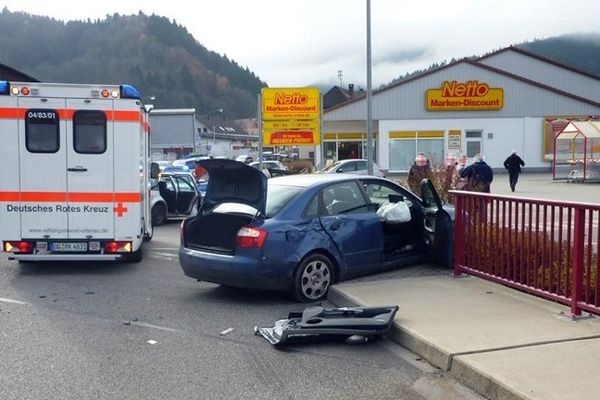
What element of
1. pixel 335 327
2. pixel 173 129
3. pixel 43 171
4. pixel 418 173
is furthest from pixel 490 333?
pixel 173 129

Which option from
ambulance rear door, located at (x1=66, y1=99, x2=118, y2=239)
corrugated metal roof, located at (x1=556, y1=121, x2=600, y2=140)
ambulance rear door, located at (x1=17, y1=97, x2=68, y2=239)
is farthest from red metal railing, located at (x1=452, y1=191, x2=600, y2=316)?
corrugated metal roof, located at (x1=556, y1=121, x2=600, y2=140)

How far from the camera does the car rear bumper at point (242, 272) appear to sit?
24.8 ft

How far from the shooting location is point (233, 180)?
26.7 ft

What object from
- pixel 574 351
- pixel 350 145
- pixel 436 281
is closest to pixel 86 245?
pixel 436 281

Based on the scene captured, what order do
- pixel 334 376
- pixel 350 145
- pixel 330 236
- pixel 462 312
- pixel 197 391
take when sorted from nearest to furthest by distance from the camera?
pixel 197 391
pixel 334 376
pixel 462 312
pixel 330 236
pixel 350 145

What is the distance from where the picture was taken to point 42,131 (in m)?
9.89

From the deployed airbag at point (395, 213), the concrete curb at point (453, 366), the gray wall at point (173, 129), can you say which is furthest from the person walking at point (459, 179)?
the gray wall at point (173, 129)

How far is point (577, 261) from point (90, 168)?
695 centimetres

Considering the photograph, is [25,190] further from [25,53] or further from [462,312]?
[25,53]

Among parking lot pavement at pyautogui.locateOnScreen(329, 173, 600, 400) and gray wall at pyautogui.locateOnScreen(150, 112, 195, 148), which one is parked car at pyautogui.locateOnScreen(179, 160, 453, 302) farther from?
gray wall at pyautogui.locateOnScreen(150, 112, 195, 148)

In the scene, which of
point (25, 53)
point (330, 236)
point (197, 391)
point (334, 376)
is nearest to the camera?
point (197, 391)

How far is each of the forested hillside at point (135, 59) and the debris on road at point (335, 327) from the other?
95.0 meters

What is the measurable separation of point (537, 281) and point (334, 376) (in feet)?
9.14

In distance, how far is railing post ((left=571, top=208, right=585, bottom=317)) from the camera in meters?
6.11
